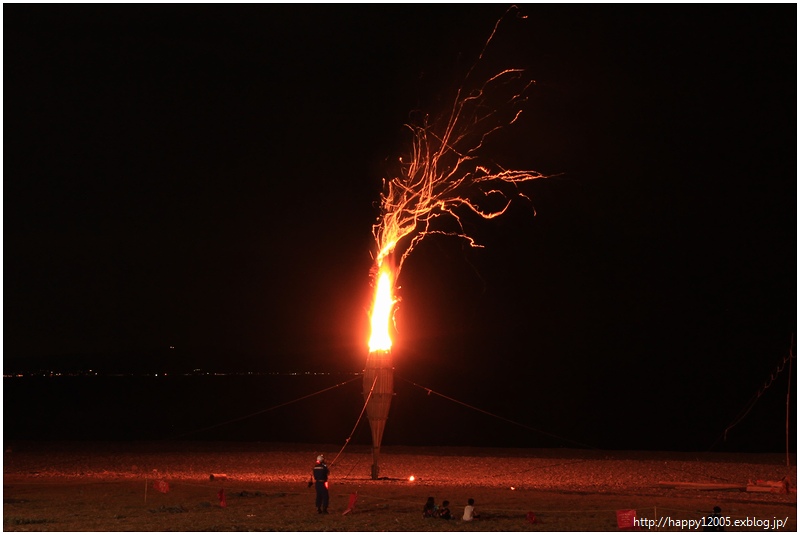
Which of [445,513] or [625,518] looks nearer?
[625,518]

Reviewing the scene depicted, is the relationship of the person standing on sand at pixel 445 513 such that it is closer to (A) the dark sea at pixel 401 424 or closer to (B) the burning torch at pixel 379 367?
(B) the burning torch at pixel 379 367

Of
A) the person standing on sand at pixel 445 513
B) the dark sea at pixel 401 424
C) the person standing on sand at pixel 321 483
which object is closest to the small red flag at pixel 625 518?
the person standing on sand at pixel 445 513

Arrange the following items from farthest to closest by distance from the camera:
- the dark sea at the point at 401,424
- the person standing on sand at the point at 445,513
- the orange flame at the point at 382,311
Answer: the dark sea at the point at 401,424
the orange flame at the point at 382,311
the person standing on sand at the point at 445,513

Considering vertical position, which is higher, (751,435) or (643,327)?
(643,327)

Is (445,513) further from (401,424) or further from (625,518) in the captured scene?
(401,424)

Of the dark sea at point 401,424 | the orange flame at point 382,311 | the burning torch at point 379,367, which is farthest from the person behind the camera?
the dark sea at point 401,424

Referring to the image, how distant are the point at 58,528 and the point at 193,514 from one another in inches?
79.9

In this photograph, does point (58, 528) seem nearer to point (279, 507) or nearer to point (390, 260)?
point (279, 507)

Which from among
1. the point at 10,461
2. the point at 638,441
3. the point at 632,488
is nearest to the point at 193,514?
the point at 632,488

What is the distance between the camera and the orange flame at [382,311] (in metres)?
18.5

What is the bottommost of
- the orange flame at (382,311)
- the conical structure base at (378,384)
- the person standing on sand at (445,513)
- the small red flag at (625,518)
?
the person standing on sand at (445,513)

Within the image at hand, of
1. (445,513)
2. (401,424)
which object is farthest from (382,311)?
(401,424)

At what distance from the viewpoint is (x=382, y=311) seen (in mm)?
18812

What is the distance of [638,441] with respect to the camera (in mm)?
42125
